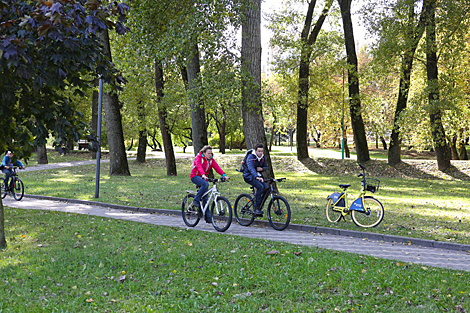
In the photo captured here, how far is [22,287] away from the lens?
5207mm

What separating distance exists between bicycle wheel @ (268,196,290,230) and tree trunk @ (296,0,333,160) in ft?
54.4

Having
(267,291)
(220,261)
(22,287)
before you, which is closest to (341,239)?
(220,261)

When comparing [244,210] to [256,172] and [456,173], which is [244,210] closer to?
[256,172]

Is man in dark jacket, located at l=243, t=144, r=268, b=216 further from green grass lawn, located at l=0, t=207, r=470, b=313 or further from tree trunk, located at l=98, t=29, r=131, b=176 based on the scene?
tree trunk, located at l=98, t=29, r=131, b=176

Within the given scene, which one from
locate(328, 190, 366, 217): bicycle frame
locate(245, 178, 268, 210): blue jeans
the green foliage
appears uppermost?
the green foliage

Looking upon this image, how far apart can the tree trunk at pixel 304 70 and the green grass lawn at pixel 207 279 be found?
60.4ft

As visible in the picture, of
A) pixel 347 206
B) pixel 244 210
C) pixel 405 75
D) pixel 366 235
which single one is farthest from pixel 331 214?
pixel 405 75

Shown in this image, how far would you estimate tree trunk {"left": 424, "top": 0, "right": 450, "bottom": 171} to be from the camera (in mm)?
19453

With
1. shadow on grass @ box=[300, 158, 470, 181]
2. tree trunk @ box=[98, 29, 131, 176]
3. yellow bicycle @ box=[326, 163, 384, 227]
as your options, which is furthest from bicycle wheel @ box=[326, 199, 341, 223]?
tree trunk @ box=[98, 29, 131, 176]

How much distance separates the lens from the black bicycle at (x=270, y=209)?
8898mm

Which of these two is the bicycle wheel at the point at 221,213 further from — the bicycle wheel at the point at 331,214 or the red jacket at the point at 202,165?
the bicycle wheel at the point at 331,214

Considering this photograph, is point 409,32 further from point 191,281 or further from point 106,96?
point 191,281

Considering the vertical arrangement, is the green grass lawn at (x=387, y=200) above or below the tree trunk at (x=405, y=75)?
below

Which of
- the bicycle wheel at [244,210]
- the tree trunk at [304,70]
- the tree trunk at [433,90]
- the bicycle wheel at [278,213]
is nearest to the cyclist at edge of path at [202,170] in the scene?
the bicycle wheel at [244,210]
